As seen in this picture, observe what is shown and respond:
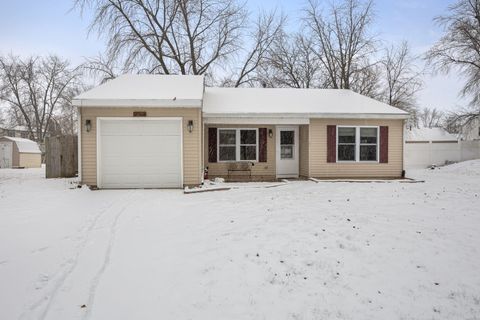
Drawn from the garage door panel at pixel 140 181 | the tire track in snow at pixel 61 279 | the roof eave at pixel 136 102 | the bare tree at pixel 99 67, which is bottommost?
the tire track in snow at pixel 61 279

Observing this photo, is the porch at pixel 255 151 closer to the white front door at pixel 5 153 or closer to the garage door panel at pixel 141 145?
the garage door panel at pixel 141 145

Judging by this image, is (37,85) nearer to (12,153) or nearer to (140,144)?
(12,153)

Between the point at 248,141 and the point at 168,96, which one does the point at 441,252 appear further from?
the point at 248,141

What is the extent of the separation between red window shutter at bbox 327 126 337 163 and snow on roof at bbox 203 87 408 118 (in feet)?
2.23

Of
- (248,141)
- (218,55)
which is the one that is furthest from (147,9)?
(248,141)

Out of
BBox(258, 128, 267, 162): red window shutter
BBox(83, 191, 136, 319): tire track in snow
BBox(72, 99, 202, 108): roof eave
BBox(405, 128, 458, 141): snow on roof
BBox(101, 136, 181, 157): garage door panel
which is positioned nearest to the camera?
BBox(83, 191, 136, 319): tire track in snow

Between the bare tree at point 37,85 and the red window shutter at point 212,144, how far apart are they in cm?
2960

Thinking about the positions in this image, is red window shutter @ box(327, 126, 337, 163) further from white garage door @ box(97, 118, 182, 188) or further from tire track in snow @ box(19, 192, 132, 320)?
tire track in snow @ box(19, 192, 132, 320)

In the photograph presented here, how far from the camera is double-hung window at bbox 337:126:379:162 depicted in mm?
13367

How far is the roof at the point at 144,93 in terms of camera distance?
34.6 feet

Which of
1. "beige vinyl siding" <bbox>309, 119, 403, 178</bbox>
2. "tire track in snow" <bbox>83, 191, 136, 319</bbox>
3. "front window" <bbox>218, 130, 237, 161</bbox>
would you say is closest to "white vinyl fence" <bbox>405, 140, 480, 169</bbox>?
"beige vinyl siding" <bbox>309, 119, 403, 178</bbox>

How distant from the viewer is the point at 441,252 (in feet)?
15.1

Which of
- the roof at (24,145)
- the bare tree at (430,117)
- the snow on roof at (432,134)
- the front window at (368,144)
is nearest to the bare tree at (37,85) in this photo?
the roof at (24,145)

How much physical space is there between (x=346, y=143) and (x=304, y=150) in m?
1.70
